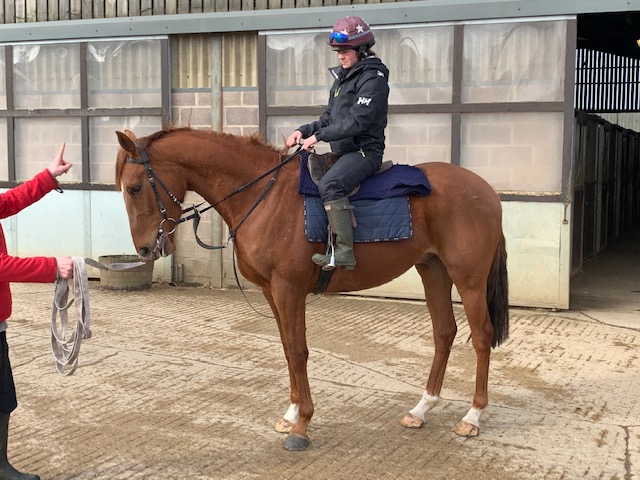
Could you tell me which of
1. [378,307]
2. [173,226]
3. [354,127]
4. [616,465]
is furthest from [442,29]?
[616,465]

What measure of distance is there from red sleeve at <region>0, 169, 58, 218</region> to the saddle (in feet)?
4.97

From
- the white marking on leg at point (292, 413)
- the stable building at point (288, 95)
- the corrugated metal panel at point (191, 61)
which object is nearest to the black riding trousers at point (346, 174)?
the white marking on leg at point (292, 413)

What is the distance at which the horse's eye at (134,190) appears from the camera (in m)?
4.18

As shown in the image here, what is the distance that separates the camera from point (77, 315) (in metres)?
3.51

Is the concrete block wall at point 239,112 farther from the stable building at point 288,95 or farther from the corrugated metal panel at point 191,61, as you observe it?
the corrugated metal panel at point 191,61

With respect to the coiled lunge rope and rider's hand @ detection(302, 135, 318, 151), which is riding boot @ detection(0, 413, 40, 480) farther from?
rider's hand @ detection(302, 135, 318, 151)

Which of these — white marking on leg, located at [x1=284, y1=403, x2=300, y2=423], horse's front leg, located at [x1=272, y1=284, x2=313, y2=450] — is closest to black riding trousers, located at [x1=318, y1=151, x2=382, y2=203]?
horse's front leg, located at [x1=272, y1=284, x2=313, y2=450]

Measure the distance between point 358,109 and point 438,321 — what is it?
157cm

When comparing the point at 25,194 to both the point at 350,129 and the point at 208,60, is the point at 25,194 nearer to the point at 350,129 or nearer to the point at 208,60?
the point at 350,129

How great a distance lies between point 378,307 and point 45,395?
4.27 m

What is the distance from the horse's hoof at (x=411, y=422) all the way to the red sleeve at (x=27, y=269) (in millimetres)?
2394

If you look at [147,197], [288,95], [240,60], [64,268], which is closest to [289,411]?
[147,197]

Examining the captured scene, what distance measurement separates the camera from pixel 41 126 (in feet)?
33.7

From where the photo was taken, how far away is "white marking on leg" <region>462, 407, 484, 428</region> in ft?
14.6
